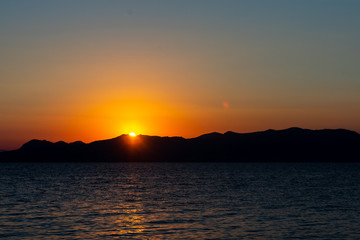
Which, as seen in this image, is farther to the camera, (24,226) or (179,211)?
(179,211)

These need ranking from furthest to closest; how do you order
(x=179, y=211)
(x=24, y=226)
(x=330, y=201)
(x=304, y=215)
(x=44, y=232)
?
(x=330, y=201) < (x=179, y=211) < (x=304, y=215) < (x=24, y=226) < (x=44, y=232)

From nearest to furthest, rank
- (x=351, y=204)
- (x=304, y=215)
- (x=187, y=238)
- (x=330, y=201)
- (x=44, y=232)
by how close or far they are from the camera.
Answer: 1. (x=187, y=238)
2. (x=44, y=232)
3. (x=304, y=215)
4. (x=351, y=204)
5. (x=330, y=201)

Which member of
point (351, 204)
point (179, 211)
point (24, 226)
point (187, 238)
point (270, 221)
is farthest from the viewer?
point (351, 204)

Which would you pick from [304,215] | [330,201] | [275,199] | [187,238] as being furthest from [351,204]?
[187,238]

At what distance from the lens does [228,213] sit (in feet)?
155

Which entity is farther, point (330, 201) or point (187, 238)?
point (330, 201)

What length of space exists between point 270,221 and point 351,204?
2082 centimetres

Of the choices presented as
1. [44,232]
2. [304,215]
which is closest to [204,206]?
[304,215]

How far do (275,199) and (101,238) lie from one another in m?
34.9

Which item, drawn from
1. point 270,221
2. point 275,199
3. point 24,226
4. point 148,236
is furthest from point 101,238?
point 275,199

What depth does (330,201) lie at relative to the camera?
61.4 metres

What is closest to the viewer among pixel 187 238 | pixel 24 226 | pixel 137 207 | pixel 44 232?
pixel 187 238

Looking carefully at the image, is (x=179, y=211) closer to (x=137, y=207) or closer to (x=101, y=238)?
(x=137, y=207)

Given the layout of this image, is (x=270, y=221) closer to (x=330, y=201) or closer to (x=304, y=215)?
(x=304, y=215)
